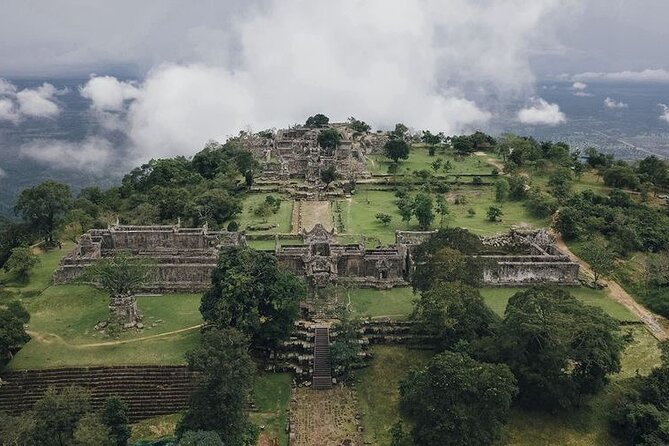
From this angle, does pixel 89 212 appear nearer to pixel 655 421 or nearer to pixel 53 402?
pixel 53 402

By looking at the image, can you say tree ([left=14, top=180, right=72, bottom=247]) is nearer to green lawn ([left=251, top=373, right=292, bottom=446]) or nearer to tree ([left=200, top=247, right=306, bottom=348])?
tree ([left=200, top=247, right=306, bottom=348])

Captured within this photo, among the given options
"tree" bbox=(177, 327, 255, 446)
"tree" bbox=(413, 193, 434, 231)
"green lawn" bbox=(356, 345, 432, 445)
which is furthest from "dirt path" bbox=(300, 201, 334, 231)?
"tree" bbox=(177, 327, 255, 446)

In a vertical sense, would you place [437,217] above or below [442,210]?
below

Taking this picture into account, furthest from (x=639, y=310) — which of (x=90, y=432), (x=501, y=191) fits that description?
(x=90, y=432)

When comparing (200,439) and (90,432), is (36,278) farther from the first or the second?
(200,439)

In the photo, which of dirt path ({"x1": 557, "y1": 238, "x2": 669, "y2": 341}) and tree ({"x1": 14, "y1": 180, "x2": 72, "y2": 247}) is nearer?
dirt path ({"x1": 557, "y1": 238, "x2": 669, "y2": 341})

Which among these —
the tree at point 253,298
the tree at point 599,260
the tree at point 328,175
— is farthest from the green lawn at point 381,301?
the tree at point 328,175
